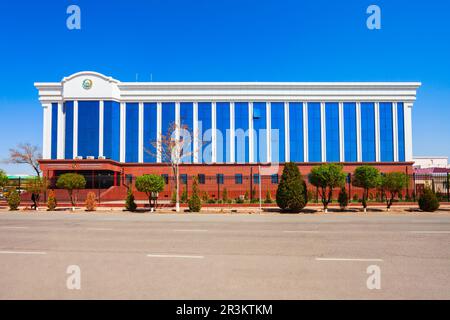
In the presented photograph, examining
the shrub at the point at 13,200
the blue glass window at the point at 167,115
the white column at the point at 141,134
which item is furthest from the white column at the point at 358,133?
the shrub at the point at 13,200

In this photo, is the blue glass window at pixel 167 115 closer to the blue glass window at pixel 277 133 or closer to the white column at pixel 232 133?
the white column at pixel 232 133

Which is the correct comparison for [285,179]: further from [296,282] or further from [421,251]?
[296,282]

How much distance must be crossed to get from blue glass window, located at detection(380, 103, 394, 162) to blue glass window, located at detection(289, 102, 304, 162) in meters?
11.1

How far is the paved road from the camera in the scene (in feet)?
15.9

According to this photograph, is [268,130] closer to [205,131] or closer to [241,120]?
[241,120]

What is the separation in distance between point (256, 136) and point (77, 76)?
999 inches

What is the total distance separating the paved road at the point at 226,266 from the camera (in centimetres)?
483

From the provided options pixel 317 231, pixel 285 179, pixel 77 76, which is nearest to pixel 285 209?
pixel 285 179

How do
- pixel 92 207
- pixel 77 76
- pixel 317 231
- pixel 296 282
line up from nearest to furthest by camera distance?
pixel 296 282 < pixel 317 231 < pixel 92 207 < pixel 77 76

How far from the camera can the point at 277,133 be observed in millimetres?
41969

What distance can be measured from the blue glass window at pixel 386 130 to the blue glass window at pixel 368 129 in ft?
3.67

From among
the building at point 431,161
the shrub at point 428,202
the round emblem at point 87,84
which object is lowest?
the shrub at point 428,202

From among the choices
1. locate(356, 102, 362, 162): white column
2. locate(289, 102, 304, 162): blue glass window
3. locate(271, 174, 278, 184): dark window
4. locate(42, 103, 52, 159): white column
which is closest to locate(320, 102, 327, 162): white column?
locate(289, 102, 304, 162): blue glass window
